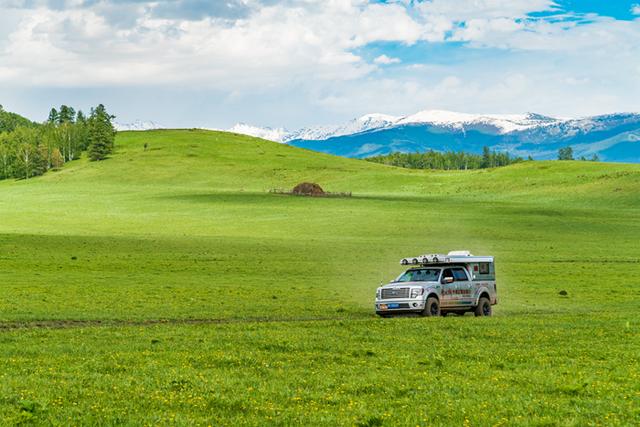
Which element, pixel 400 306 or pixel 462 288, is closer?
pixel 400 306

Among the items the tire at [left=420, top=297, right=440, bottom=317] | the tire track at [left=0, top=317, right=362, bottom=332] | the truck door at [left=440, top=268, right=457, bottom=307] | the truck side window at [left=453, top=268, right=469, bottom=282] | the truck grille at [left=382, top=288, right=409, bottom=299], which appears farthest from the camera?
the truck side window at [left=453, top=268, right=469, bottom=282]

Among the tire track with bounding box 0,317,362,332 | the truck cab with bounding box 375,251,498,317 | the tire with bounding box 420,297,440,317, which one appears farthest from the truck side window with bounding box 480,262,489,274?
the tire track with bounding box 0,317,362,332

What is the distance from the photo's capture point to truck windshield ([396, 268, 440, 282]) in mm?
35616

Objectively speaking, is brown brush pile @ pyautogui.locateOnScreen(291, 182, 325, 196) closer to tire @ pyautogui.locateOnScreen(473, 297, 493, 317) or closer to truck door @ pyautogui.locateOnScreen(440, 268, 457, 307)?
tire @ pyautogui.locateOnScreen(473, 297, 493, 317)

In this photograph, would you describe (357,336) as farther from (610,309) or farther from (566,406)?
(610,309)

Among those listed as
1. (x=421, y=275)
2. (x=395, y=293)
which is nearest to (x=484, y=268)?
(x=421, y=275)

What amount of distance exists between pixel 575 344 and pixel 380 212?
266 feet

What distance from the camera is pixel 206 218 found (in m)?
103

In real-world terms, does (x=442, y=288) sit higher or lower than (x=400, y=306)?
higher

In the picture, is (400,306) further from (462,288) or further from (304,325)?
(304,325)

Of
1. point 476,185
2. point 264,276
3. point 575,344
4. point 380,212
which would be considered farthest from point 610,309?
point 476,185

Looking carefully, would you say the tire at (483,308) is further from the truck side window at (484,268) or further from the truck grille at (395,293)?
the truck grille at (395,293)

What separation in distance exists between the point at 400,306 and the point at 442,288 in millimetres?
2417

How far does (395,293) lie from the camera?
34.5 m
